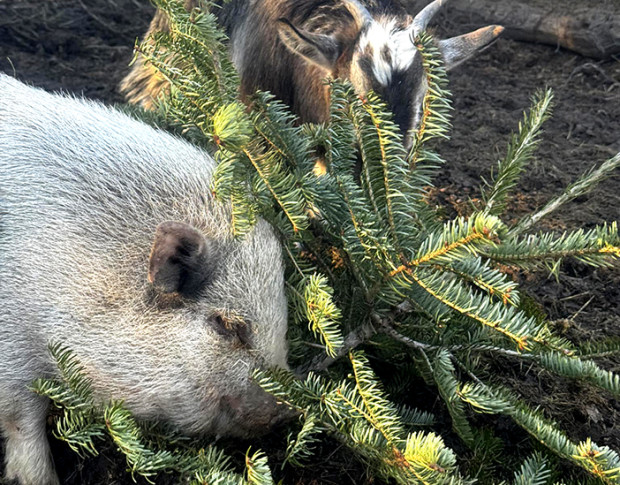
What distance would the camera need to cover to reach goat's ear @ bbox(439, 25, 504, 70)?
465 cm

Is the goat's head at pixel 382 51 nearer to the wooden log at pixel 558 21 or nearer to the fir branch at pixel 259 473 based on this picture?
the wooden log at pixel 558 21

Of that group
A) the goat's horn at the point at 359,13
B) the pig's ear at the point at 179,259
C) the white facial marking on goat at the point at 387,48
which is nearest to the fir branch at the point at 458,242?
the pig's ear at the point at 179,259

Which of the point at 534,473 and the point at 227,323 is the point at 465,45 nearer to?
the point at 227,323

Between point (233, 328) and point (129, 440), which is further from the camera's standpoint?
point (233, 328)

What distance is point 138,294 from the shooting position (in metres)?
2.82

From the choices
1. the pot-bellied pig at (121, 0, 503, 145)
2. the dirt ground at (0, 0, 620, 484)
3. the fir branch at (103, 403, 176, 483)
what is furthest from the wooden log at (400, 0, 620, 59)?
the fir branch at (103, 403, 176, 483)

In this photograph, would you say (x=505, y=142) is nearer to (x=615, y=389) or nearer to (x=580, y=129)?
(x=580, y=129)

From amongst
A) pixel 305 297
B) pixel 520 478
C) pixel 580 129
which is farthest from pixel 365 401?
pixel 580 129

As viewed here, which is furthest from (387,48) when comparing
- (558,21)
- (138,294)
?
(558,21)

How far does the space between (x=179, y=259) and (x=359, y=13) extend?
2.28 meters

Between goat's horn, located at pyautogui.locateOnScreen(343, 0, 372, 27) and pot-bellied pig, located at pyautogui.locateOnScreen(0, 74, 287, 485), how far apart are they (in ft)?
6.14

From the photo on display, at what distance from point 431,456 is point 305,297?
676 millimetres

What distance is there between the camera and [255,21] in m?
4.98

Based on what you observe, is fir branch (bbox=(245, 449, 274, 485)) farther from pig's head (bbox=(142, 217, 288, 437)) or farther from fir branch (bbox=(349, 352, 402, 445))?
pig's head (bbox=(142, 217, 288, 437))
